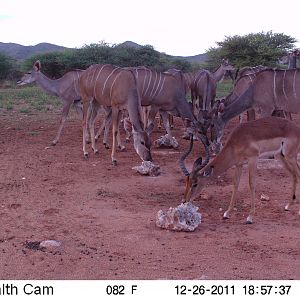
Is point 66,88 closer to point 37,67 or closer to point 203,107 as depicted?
point 37,67

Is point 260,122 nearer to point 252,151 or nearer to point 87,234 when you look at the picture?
point 252,151

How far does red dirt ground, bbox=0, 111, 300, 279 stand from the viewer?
16.4ft

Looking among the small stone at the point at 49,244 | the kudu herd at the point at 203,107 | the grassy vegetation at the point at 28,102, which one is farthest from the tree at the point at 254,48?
the small stone at the point at 49,244

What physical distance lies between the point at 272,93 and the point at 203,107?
3.16 m

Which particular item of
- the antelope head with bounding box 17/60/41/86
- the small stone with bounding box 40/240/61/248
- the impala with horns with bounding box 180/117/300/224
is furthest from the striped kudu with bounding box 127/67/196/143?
the small stone with bounding box 40/240/61/248

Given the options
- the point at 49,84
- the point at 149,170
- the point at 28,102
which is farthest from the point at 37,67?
the point at 28,102

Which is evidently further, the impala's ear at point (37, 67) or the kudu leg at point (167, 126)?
the impala's ear at point (37, 67)

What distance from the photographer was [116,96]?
9945 millimetres

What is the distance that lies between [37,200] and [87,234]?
155 cm

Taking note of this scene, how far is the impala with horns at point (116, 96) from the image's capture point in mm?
9484

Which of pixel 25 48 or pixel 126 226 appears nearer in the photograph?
pixel 126 226

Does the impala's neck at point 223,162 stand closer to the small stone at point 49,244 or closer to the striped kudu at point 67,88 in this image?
the small stone at point 49,244

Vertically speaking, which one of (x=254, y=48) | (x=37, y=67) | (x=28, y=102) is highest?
(x=254, y=48)
